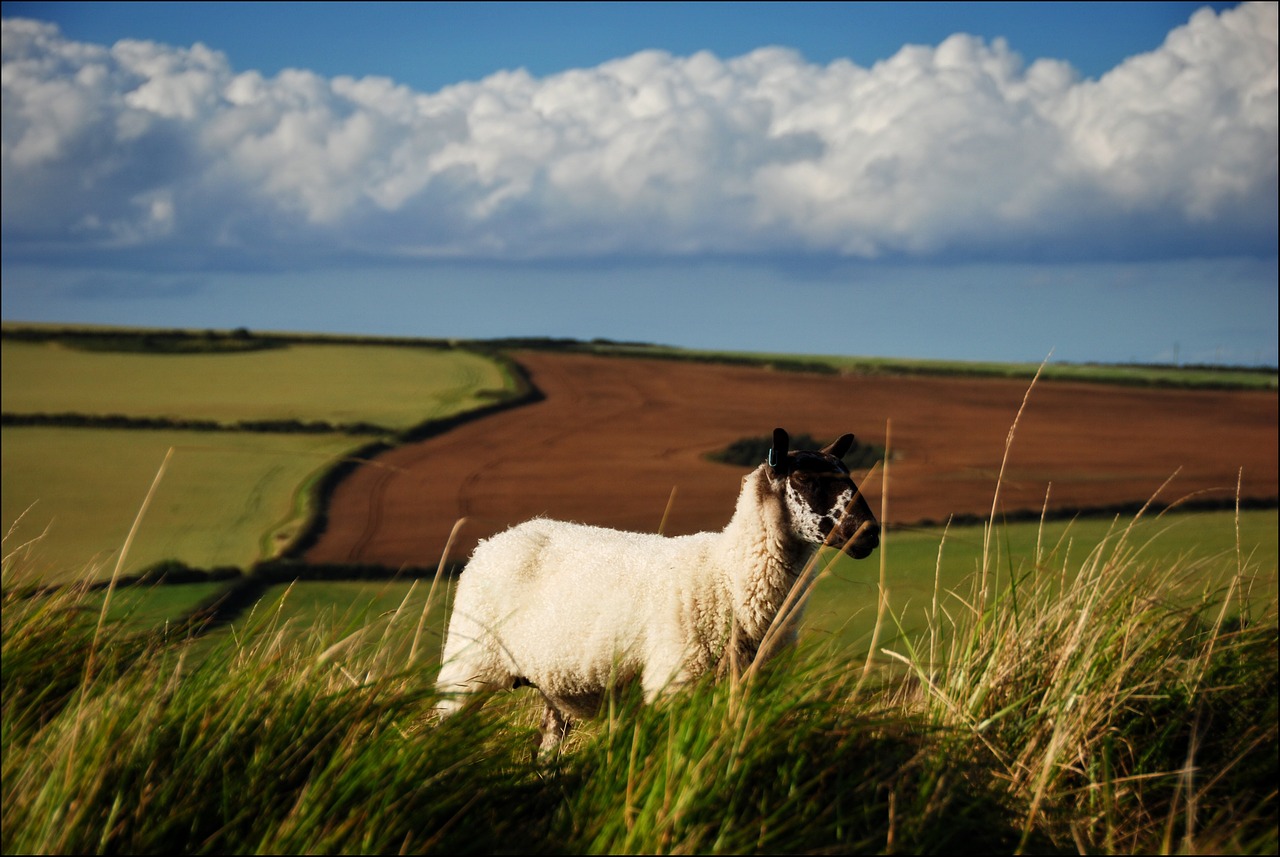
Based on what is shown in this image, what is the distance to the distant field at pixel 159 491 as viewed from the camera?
43812 mm

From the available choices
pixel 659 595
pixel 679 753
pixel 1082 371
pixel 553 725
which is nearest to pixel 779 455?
pixel 659 595

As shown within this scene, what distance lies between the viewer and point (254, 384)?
249 ft

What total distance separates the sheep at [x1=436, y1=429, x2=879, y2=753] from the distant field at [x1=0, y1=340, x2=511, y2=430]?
193ft

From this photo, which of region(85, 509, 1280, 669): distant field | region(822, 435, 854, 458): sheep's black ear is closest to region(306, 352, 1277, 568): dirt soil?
region(85, 509, 1280, 669): distant field

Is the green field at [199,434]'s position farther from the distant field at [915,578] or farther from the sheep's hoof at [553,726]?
the sheep's hoof at [553,726]

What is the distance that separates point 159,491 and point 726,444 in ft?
99.3

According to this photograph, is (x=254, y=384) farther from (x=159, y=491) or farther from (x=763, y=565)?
(x=763, y=565)

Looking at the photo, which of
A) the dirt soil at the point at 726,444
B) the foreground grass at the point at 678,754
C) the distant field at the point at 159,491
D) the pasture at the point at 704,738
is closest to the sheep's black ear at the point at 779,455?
the pasture at the point at 704,738

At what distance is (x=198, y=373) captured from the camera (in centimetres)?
7894

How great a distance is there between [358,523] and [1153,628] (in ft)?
146

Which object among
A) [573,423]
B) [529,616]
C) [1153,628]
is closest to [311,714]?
[529,616]

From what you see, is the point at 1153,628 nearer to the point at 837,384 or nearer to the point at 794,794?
the point at 794,794

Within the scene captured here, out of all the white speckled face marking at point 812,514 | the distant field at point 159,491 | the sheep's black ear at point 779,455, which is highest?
the sheep's black ear at point 779,455

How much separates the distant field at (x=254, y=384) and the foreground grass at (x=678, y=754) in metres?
61.0
